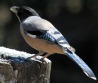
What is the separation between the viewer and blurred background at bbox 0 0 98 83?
37.3 feet

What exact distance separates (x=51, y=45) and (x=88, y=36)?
215 inches

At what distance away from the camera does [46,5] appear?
37.3 ft

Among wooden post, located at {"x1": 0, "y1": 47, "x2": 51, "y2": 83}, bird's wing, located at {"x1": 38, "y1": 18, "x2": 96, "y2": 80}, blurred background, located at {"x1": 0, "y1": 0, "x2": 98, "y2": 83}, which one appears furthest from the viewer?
blurred background, located at {"x1": 0, "y1": 0, "x2": 98, "y2": 83}

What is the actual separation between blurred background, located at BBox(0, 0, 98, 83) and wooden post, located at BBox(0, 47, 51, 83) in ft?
20.0

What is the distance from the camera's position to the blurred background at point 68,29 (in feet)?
37.3

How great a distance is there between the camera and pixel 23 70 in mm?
4918

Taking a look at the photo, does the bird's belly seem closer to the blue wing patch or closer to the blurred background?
the blue wing patch

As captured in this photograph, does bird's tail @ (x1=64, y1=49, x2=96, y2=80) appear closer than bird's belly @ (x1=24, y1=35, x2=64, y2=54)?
Yes

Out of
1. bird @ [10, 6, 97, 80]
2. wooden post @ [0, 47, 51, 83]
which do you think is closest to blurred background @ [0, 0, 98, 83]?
bird @ [10, 6, 97, 80]

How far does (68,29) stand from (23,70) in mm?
6687

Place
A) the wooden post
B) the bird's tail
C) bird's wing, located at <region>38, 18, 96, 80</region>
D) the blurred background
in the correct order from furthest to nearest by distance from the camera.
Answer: the blurred background
bird's wing, located at <region>38, 18, 96, 80</region>
the bird's tail
the wooden post

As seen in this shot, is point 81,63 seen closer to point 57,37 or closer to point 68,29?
point 57,37

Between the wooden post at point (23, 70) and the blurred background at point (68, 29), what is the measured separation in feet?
20.0

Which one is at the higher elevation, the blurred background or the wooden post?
the wooden post
